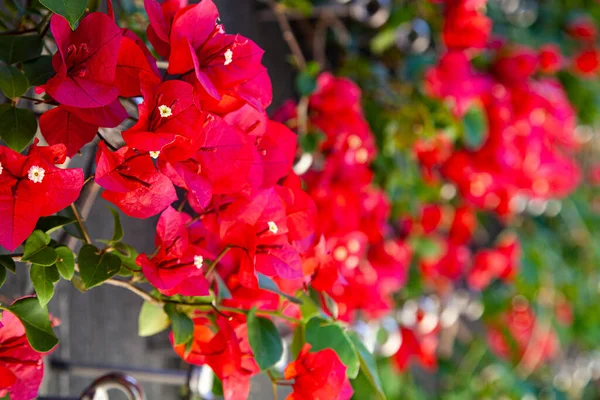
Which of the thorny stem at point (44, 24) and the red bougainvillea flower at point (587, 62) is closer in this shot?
the thorny stem at point (44, 24)

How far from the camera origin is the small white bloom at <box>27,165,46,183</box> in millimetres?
362

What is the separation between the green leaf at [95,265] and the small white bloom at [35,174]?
8 cm

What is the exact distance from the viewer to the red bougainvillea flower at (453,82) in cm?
115

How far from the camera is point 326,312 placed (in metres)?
0.58

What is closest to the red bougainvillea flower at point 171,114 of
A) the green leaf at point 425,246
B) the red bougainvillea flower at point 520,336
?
the green leaf at point 425,246

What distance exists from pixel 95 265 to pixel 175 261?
55mm

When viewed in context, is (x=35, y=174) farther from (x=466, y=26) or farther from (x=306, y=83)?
(x=466, y=26)

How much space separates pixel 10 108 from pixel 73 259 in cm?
11

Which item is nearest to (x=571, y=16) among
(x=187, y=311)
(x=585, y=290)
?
(x=585, y=290)

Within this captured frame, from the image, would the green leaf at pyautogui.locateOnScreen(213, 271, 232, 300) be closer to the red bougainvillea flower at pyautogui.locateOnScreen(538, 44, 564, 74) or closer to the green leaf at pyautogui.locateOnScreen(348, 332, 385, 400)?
the green leaf at pyautogui.locateOnScreen(348, 332, 385, 400)

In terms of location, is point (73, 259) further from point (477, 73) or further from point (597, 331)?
point (597, 331)

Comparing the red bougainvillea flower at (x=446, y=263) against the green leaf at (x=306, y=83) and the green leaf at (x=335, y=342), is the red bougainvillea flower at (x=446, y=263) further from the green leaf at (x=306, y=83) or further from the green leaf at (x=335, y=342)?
the green leaf at (x=335, y=342)

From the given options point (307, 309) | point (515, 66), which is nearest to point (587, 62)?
point (515, 66)

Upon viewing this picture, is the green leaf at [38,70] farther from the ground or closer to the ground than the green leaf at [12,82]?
closer to the ground
